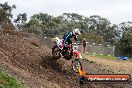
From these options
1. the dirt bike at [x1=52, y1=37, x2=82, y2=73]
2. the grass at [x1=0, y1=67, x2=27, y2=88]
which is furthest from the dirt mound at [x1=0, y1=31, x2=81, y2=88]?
the grass at [x1=0, y1=67, x2=27, y2=88]

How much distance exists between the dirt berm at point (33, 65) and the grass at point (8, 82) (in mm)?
1328

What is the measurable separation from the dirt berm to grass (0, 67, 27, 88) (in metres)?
1.33

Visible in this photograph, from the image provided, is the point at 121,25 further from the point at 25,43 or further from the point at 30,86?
the point at 30,86

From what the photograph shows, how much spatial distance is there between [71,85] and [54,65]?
7.12 feet

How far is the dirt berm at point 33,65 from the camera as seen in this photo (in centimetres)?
1603

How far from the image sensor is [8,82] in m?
13.1

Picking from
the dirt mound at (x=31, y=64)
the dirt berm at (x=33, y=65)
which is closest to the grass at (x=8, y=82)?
the dirt berm at (x=33, y=65)

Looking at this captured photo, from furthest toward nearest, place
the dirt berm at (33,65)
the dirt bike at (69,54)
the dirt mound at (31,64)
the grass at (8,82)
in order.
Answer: the dirt bike at (69,54), the dirt mound at (31,64), the dirt berm at (33,65), the grass at (8,82)

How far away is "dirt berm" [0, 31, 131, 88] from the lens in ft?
52.6

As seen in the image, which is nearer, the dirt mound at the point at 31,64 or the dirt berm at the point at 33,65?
the dirt berm at the point at 33,65

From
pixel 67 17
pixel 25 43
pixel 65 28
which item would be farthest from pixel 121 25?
pixel 25 43

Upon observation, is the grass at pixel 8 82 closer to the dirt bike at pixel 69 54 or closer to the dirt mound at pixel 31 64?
the dirt mound at pixel 31 64

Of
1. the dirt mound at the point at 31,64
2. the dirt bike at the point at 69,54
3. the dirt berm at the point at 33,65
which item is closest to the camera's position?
the dirt berm at the point at 33,65

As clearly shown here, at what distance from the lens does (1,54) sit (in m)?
17.6
